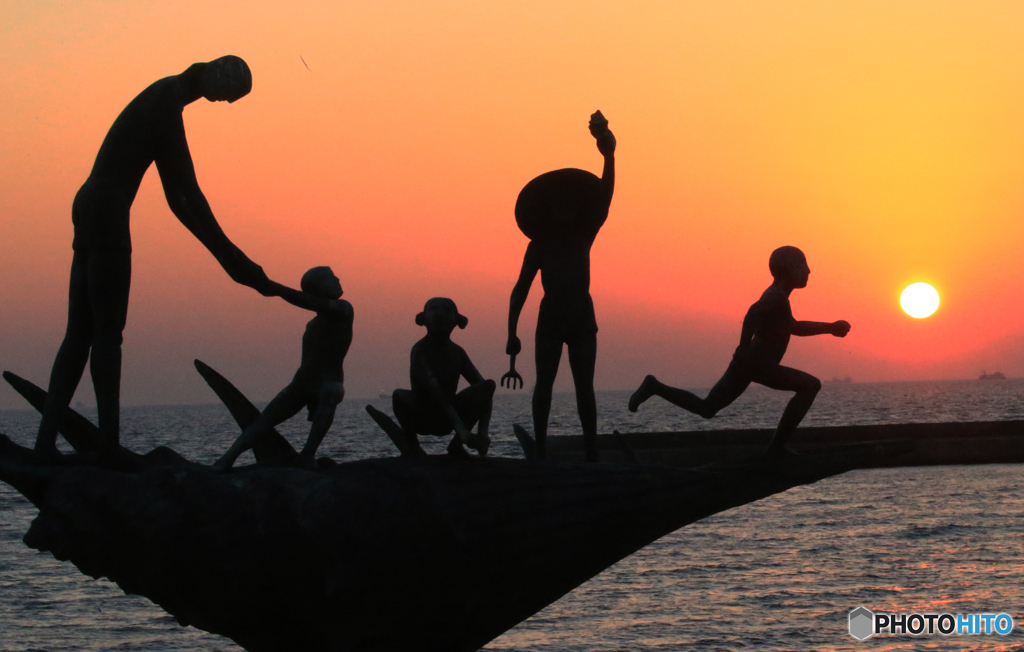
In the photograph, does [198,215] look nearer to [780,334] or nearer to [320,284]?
[320,284]

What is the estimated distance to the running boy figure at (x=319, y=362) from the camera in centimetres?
578

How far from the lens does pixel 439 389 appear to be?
19.5ft

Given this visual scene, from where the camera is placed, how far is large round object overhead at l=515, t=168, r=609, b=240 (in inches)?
276

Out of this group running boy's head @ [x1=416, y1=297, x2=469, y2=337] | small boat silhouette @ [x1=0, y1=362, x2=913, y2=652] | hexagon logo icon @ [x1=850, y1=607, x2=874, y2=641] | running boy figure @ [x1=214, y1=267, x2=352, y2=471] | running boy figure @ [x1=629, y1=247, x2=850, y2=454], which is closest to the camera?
small boat silhouette @ [x1=0, y1=362, x2=913, y2=652]

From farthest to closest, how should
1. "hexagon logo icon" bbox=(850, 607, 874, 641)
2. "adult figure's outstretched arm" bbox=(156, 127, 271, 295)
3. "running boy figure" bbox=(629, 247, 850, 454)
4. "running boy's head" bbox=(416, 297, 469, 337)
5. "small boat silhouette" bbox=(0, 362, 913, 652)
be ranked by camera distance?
"hexagon logo icon" bbox=(850, 607, 874, 641)
"running boy figure" bbox=(629, 247, 850, 454)
"running boy's head" bbox=(416, 297, 469, 337)
"adult figure's outstretched arm" bbox=(156, 127, 271, 295)
"small boat silhouette" bbox=(0, 362, 913, 652)

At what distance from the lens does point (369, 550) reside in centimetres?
518

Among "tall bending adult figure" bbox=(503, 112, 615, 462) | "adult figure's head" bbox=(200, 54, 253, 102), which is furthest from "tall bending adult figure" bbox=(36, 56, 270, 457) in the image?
"tall bending adult figure" bbox=(503, 112, 615, 462)

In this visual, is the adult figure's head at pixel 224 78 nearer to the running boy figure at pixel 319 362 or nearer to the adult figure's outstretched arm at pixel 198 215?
the adult figure's outstretched arm at pixel 198 215

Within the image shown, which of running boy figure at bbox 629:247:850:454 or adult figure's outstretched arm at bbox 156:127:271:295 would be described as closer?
adult figure's outstretched arm at bbox 156:127:271:295

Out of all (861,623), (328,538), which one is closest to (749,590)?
(861,623)

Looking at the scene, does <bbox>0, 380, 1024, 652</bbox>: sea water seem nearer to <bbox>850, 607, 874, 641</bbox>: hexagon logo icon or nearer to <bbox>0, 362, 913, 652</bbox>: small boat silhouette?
<bbox>850, 607, 874, 641</bbox>: hexagon logo icon

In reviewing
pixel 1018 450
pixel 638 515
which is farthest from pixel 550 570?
pixel 1018 450

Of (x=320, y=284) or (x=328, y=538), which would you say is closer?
(x=328, y=538)

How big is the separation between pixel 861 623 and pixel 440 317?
50.1ft
